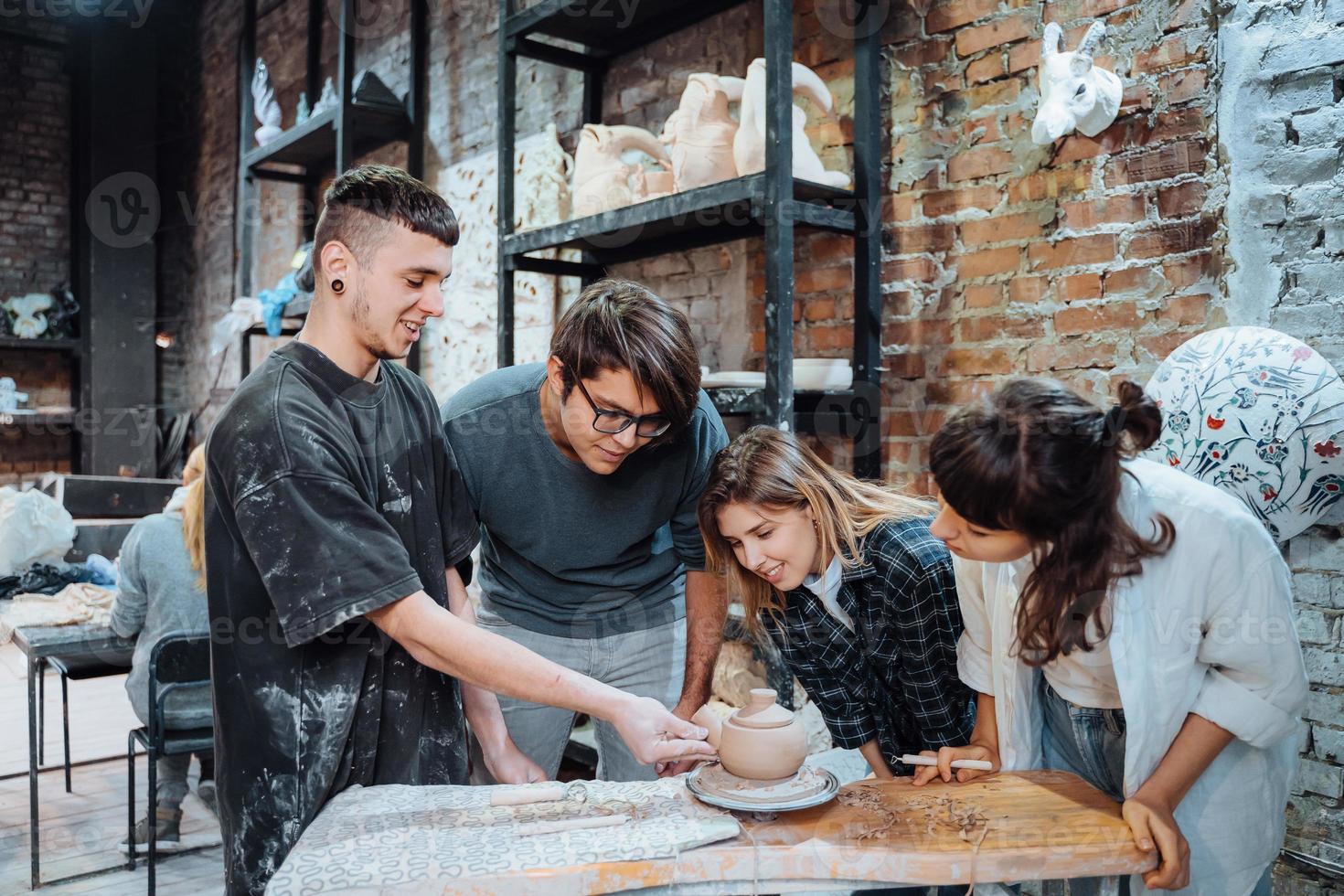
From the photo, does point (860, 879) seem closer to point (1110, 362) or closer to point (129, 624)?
point (1110, 362)

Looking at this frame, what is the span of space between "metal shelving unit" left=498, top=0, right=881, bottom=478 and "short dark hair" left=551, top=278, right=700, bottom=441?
2.36 feet

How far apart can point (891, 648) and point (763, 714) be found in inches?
19.0

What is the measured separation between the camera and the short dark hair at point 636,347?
69.1 inches

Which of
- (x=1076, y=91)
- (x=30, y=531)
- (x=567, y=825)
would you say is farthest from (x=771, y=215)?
(x=30, y=531)

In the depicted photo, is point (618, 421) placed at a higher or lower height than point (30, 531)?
higher

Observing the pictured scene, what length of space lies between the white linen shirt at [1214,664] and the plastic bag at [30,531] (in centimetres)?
467

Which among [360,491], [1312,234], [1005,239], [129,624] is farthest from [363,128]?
[1312,234]

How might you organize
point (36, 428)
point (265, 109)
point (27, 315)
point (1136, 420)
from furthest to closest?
point (36, 428) < point (27, 315) < point (265, 109) < point (1136, 420)

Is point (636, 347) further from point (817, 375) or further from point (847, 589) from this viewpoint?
point (817, 375)

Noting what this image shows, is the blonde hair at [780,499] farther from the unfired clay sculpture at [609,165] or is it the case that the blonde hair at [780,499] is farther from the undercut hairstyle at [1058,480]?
the unfired clay sculpture at [609,165]

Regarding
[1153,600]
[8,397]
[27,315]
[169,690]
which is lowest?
[169,690]

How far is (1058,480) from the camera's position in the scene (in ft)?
4.63

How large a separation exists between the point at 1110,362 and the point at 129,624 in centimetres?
297

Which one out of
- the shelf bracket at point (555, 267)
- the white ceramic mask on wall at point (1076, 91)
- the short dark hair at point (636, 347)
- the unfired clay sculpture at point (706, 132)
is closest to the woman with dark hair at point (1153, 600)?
the short dark hair at point (636, 347)
